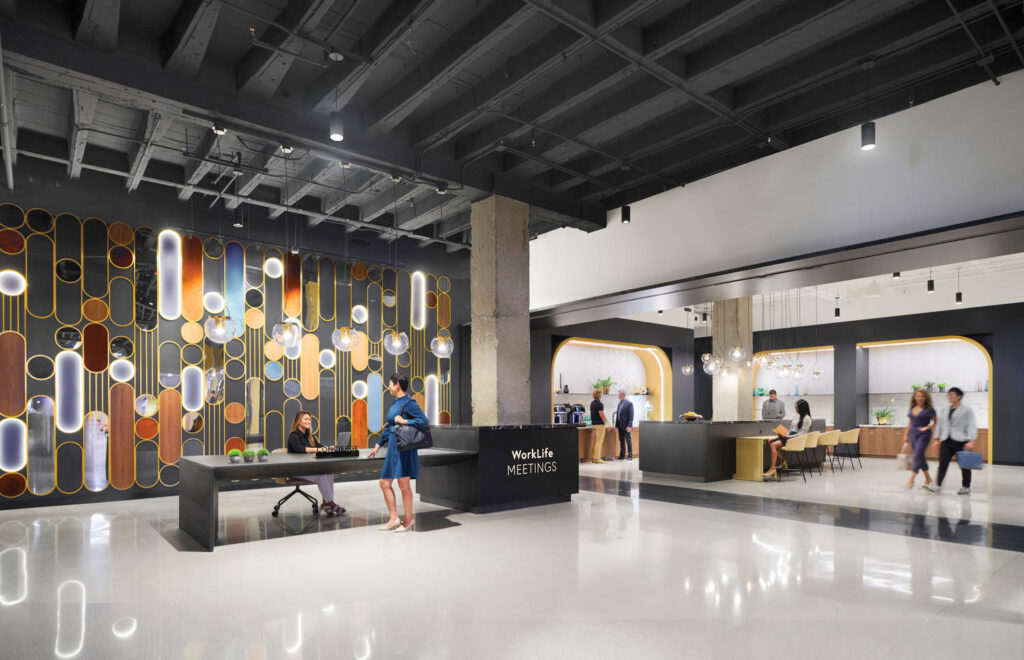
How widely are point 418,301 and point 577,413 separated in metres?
5.52

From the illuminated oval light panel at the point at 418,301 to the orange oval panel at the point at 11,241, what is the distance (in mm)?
5866

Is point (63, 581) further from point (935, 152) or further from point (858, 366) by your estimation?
point (858, 366)

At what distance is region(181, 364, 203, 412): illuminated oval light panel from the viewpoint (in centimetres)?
920

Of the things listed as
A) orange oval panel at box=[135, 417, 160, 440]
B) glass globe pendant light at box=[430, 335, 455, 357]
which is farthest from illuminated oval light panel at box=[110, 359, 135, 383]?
glass globe pendant light at box=[430, 335, 455, 357]

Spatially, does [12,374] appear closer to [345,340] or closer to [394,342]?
[345,340]

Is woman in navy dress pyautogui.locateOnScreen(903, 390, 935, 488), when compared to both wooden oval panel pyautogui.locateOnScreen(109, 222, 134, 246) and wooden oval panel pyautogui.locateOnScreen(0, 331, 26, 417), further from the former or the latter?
wooden oval panel pyautogui.locateOnScreen(0, 331, 26, 417)

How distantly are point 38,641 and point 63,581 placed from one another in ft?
4.44

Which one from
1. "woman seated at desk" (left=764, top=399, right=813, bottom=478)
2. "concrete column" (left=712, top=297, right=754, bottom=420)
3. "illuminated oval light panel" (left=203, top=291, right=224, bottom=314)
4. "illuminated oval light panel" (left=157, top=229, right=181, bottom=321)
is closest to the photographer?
"illuminated oval light panel" (left=157, top=229, right=181, bottom=321)

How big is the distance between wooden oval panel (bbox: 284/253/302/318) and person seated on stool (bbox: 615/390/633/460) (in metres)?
7.65

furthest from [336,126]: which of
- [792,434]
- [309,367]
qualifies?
[792,434]

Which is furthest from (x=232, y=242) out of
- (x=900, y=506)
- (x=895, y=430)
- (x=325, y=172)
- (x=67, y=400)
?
(x=895, y=430)

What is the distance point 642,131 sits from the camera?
7.64m

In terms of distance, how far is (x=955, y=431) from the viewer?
28.8 ft

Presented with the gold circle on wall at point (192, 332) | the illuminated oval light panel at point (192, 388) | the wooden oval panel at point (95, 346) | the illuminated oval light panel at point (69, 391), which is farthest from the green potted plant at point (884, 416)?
the illuminated oval light panel at point (69, 391)
